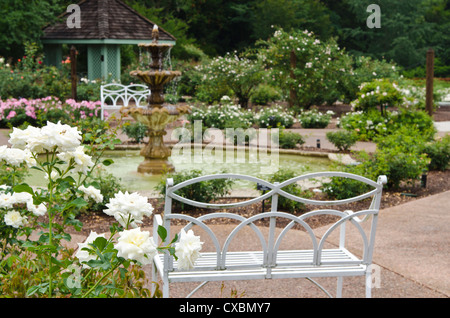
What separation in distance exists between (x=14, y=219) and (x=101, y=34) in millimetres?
19859

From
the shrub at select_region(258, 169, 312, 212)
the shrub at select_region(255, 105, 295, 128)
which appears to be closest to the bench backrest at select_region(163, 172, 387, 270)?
the shrub at select_region(258, 169, 312, 212)

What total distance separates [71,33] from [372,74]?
11051 millimetres

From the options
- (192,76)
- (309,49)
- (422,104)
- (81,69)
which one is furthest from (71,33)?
(422,104)

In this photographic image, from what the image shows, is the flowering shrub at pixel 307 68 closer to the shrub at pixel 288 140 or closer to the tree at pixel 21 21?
the shrub at pixel 288 140

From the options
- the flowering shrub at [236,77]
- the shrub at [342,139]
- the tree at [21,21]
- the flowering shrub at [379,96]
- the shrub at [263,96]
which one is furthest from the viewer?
the tree at [21,21]

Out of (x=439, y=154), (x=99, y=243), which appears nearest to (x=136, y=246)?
(x=99, y=243)

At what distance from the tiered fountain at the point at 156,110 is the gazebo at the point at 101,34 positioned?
13.4m

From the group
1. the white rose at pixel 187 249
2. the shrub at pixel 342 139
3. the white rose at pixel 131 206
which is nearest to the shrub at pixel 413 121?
the shrub at pixel 342 139

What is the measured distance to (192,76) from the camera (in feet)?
73.5

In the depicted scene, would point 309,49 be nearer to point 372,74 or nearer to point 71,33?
point 372,74

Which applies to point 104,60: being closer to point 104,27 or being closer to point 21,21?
point 104,27

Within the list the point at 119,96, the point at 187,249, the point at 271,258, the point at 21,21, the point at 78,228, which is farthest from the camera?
the point at 21,21

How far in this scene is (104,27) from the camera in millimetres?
22406

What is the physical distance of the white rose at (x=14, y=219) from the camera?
299 centimetres
